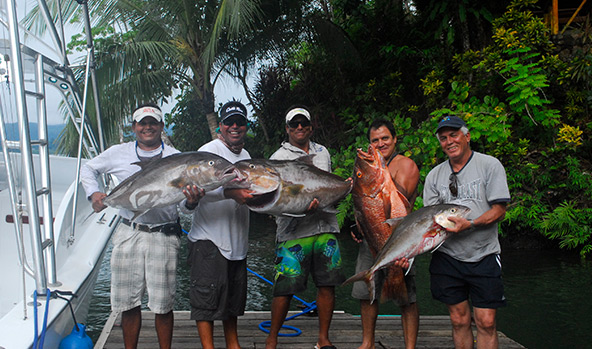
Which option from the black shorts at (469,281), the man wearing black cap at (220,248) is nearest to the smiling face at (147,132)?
the man wearing black cap at (220,248)

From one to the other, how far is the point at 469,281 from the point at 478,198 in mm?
518

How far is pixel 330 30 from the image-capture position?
40.9 ft

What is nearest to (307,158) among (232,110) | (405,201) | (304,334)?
(232,110)

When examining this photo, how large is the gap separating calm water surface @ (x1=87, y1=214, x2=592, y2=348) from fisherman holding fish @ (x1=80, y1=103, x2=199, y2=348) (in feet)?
10.9

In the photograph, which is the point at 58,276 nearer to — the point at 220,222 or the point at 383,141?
the point at 220,222

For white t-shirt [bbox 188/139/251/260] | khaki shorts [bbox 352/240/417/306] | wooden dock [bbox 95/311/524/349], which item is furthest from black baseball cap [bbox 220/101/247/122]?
wooden dock [bbox 95/311/524/349]

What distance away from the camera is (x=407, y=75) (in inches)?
487

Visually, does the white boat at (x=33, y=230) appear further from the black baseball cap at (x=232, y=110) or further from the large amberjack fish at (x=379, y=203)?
the large amberjack fish at (x=379, y=203)

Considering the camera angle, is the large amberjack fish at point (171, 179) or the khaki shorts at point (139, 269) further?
the khaki shorts at point (139, 269)

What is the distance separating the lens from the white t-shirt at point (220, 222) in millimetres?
3412

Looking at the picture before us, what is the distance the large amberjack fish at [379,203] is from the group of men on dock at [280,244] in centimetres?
17

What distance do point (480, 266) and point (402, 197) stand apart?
63 centimetres

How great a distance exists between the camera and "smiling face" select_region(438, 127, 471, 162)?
3.22 m

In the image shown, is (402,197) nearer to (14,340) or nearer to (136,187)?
(136,187)
